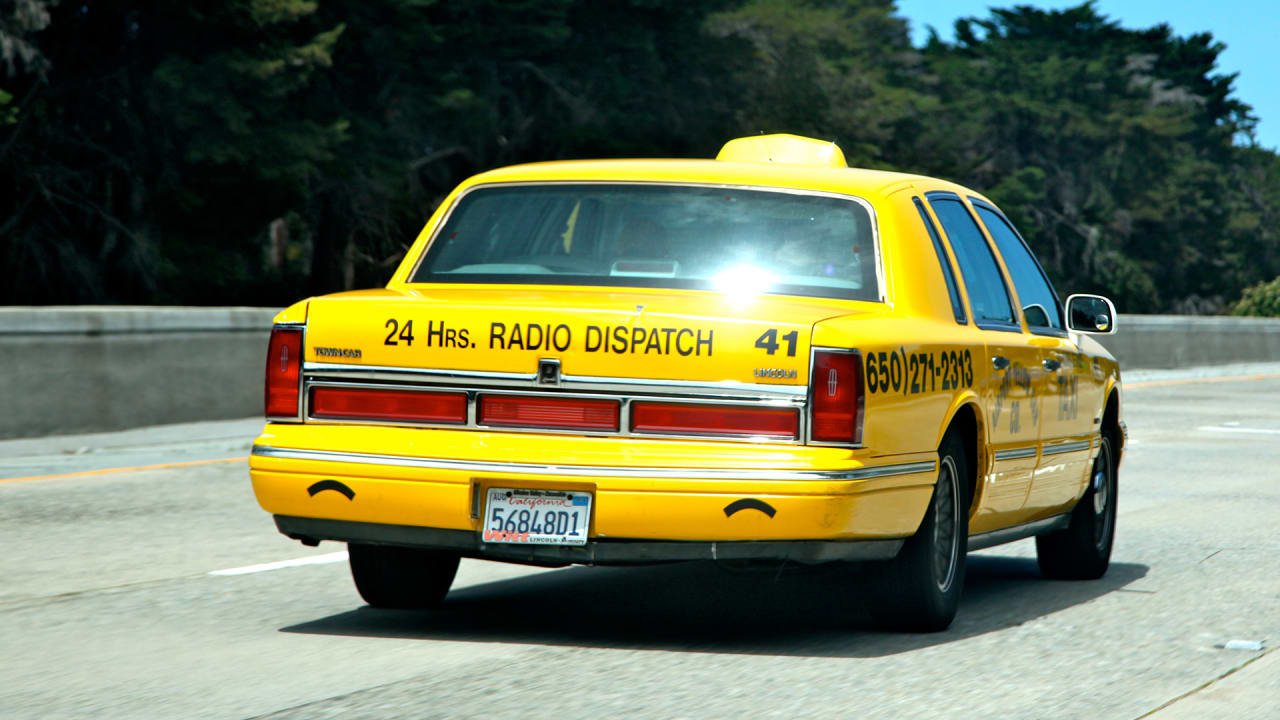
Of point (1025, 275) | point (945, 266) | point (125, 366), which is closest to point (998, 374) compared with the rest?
point (945, 266)

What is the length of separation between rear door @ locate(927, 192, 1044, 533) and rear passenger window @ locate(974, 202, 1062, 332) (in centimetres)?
23

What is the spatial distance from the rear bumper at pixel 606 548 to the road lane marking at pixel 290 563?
6.75 ft

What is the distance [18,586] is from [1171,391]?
2044 centimetres

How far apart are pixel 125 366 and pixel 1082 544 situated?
8574 mm

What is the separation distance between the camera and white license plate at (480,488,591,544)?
5930mm

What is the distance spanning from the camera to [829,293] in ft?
21.5

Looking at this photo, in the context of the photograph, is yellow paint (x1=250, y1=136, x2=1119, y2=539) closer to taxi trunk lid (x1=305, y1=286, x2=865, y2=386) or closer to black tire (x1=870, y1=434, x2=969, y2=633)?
taxi trunk lid (x1=305, y1=286, x2=865, y2=386)

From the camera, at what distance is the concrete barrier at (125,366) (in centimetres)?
1371

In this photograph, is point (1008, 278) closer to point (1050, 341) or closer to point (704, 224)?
point (1050, 341)

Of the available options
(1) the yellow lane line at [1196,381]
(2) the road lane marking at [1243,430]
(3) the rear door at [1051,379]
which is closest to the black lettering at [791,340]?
(3) the rear door at [1051,379]

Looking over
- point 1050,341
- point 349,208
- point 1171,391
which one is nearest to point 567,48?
point 349,208

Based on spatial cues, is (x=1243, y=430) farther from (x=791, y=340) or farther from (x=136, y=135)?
(x=136, y=135)

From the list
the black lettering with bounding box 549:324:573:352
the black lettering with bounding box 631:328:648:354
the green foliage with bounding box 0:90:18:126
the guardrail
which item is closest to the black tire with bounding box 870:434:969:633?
the black lettering with bounding box 631:328:648:354

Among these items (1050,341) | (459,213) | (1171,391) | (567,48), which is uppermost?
(567,48)
